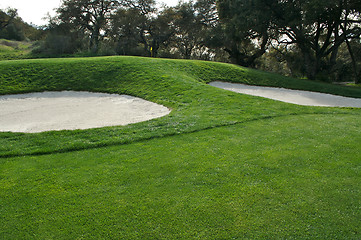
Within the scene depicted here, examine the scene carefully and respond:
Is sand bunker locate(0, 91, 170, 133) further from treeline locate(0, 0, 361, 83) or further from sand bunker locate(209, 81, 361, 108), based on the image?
treeline locate(0, 0, 361, 83)

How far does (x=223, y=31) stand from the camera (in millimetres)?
33375

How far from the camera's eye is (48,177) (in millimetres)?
4285

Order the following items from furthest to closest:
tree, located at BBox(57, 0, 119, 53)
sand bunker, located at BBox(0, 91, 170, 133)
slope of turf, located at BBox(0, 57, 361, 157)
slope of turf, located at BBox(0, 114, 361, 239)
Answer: tree, located at BBox(57, 0, 119, 53) → sand bunker, located at BBox(0, 91, 170, 133) → slope of turf, located at BBox(0, 57, 361, 157) → slope of turf, located at BBox(0, 114, 361, 239)

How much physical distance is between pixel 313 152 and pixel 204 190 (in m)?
2.84

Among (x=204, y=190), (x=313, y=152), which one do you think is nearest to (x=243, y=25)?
(x=313, y=152)

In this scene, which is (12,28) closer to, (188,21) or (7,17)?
(7,17)

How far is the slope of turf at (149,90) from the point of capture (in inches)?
253

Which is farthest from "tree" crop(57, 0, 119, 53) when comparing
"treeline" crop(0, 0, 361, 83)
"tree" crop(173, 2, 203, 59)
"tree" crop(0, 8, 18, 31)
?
"tree" crop(0, 8, 18, 31)

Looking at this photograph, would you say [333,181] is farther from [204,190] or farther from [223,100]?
[223,100]

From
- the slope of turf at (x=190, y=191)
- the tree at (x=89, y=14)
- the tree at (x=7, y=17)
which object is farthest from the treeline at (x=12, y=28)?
the slope of turf at (x=190, y=191)

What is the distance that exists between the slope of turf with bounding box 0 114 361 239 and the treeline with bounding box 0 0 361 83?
21.6 meters

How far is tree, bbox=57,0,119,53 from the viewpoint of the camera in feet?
118

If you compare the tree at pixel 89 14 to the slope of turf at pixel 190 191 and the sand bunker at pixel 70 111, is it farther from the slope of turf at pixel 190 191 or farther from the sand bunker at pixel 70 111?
the slope of turf at pixel 190 191

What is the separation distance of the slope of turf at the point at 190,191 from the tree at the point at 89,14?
35.2 meters
